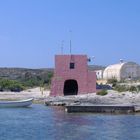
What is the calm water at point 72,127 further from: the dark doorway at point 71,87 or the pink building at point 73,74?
the dark doorway at point 71,87

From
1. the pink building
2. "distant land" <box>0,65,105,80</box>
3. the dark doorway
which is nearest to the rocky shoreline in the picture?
the pink building

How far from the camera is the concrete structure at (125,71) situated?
11425cm

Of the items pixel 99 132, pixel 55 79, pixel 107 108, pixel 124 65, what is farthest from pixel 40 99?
pixel 124 65

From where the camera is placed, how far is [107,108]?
52.2 m

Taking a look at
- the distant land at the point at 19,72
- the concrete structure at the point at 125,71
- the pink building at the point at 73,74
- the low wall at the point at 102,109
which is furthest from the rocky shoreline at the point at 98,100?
the distant land at the point at 19,72

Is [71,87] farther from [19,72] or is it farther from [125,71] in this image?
[19,72]

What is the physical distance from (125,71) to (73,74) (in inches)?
1887

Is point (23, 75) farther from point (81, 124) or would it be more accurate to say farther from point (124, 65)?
point (81, 124)

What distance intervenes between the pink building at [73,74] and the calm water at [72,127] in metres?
21.0

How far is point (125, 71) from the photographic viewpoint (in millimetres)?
116438

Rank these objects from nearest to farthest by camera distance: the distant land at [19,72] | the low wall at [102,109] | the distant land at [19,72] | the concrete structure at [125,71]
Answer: the low wall at [102,109]
the concrete structure at [125,71]
the distant land at [19,72]
the distant land at [19,72]

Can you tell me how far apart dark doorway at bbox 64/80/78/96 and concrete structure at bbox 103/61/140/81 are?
124ft

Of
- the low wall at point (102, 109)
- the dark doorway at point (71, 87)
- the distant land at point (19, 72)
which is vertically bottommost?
the low wall at point (102, 109)

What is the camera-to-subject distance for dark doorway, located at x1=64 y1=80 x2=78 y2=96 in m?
73.5
